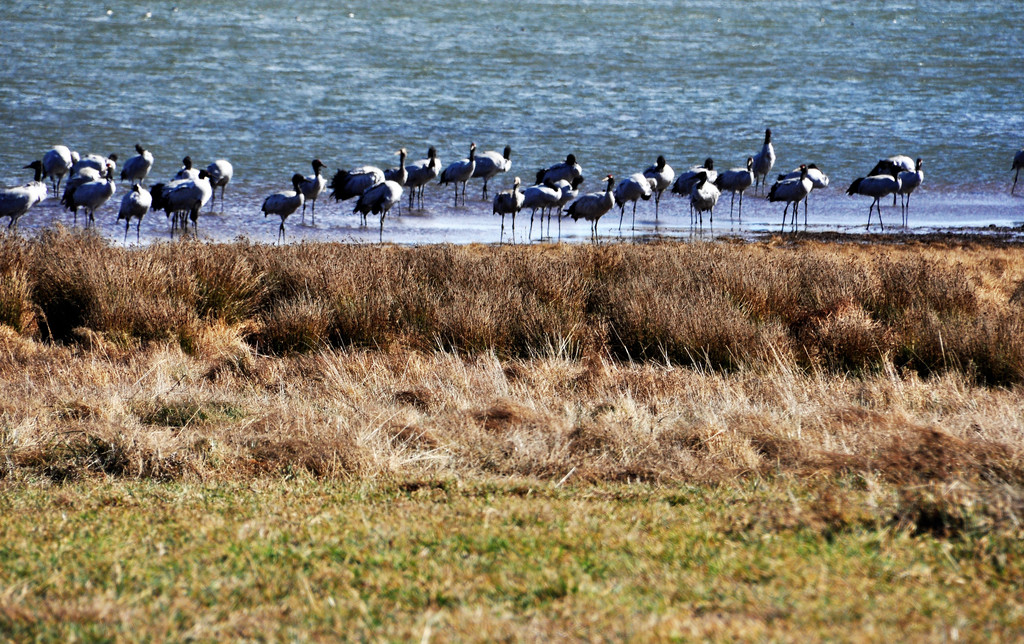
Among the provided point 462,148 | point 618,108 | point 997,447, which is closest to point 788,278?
point 997,447

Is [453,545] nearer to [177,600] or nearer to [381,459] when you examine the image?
[177,600]

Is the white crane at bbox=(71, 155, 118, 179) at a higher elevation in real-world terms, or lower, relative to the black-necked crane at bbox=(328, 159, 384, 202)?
higher

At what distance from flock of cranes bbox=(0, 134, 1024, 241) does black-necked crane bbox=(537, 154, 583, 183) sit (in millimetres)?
30

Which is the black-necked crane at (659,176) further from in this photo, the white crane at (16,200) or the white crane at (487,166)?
the white crane at (16,200)

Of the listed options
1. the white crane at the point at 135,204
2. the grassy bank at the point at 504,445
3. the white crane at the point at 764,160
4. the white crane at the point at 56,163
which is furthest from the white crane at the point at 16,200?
the white crane at the point at 764,160

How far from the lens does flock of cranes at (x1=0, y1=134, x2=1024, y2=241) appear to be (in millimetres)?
22297

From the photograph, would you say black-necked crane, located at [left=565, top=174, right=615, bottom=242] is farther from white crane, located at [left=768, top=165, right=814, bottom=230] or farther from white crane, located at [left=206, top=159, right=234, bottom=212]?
white crane, located at [left=206, top=159, right=234, bottom=212]

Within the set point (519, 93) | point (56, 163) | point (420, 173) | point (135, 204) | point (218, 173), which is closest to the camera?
point (135, 204)

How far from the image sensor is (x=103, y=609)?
3811 mm

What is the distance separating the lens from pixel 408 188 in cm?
3098

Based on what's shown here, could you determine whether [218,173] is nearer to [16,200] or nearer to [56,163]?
[56,163]

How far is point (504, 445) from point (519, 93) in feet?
137

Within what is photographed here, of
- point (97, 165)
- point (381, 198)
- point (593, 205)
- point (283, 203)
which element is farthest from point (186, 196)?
point (593, 205)

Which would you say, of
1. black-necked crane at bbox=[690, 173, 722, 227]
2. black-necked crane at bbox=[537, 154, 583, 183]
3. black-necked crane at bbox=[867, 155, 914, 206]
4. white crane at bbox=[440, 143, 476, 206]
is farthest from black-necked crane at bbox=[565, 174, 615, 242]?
black-necked crane at bbox=[867, 155, 914, 206]
